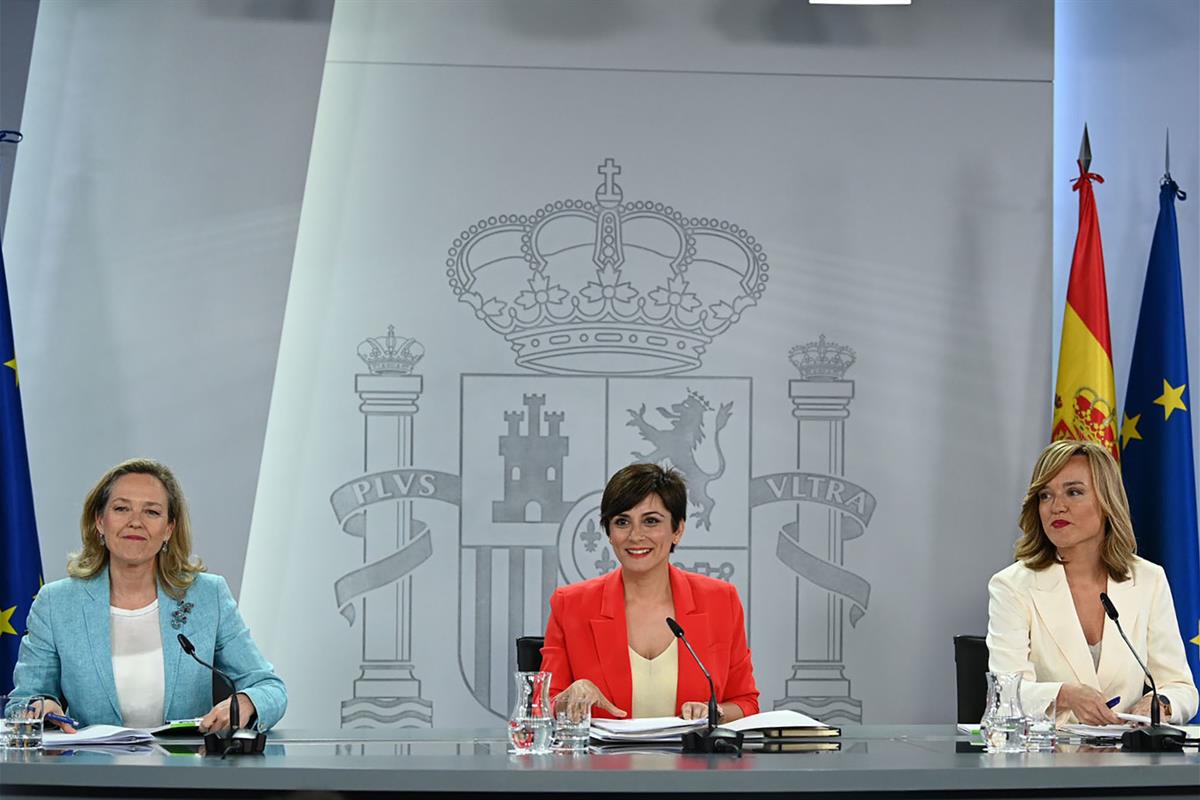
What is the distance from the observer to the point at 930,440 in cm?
477

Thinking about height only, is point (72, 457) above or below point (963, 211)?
below

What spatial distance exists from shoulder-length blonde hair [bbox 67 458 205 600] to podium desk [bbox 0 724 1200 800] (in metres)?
0.82

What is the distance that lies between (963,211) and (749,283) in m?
0.86

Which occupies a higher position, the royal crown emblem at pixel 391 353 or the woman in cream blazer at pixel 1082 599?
the royal crown emblem at pixel 391 353

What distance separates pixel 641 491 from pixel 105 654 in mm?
1366

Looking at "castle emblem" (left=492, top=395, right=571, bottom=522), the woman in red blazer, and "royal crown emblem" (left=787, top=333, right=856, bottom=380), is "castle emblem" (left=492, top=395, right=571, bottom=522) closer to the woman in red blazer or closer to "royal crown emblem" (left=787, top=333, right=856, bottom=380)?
"royal crown emblem" (left=787, top=333, right=856, bottom=380)

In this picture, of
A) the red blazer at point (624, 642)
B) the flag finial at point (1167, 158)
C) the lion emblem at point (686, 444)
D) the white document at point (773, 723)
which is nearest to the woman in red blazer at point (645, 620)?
the red blazer at point (624, 642)

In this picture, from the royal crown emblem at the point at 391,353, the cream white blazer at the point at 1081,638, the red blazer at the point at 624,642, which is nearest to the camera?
the cream white blazer at the point at 1081,638

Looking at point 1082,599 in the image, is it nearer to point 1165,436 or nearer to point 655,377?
point 1165,436

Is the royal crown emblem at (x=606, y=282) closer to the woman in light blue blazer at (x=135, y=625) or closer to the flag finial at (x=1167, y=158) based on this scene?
the flag finial at (x=1167, y=158)

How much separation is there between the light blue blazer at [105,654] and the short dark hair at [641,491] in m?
0.94

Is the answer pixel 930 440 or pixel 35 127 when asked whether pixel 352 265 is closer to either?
pixel 35 127

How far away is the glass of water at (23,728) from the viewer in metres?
2.47

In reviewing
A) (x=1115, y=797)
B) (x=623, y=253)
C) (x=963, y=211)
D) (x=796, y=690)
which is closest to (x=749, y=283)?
(x=623, y=253)
